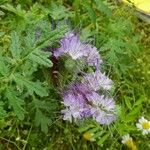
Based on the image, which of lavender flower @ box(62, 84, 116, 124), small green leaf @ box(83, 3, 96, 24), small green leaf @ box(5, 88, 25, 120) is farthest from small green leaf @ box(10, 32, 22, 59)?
small green leaf @ box(83, 3, 96, 24)

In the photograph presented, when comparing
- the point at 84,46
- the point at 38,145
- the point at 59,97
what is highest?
the point at 84,46

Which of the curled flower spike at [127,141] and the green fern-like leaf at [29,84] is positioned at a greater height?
the green fern-like leaf at [29,84]

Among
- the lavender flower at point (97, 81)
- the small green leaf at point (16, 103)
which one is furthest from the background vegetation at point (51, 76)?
the lavender flower at point (97, 81)

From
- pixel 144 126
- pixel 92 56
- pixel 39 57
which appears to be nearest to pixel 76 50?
pixel 92 56

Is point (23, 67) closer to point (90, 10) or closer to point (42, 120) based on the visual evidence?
point (42, 120)

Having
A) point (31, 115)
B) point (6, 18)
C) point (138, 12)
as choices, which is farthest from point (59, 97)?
point (138, 12)

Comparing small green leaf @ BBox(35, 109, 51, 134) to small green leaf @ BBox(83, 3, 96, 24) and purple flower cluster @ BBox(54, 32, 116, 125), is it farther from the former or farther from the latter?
small green leaf @ BBox(83, 3, 96, 24)

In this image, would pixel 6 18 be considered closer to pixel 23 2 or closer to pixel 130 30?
pixel 23 2

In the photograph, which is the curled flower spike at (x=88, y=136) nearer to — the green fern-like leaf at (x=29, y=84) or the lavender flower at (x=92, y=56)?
the lavender flower at (x=92, y=56)
